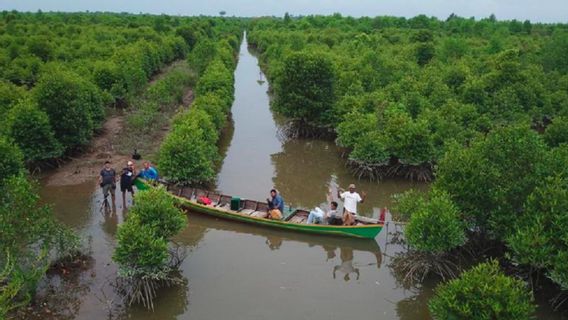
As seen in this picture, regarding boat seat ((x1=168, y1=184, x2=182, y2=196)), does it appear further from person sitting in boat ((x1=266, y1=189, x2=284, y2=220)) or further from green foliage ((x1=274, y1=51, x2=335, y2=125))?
green foliage ((x1=274, y1=51, x2=335, y2=125))

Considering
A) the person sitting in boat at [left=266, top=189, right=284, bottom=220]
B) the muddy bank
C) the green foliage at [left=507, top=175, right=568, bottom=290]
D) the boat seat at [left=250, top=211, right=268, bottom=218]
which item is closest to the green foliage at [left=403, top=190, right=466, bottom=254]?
the green foliage at [left=507, top=175, right=568, bottom=290]

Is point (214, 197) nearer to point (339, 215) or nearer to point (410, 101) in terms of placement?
point (339, 215)

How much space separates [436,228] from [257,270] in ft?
17.9

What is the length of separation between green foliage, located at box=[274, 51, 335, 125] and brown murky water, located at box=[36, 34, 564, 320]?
6.52m

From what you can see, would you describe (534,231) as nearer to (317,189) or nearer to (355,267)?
(355,267)

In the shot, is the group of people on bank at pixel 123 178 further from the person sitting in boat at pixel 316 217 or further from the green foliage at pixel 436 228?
the green foliage at pixel 436 228

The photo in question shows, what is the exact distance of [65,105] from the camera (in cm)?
2286

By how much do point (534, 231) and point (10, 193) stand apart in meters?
13.5

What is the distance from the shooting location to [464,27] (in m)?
89.2

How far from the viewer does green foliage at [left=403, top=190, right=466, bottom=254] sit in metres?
13.7

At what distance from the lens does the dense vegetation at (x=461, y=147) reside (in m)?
12.5

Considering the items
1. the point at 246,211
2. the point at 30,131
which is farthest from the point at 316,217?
the point at 30,131

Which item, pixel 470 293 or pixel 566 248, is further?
pixel 566 248

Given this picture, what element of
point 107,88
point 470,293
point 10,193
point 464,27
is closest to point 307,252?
point 470,293
